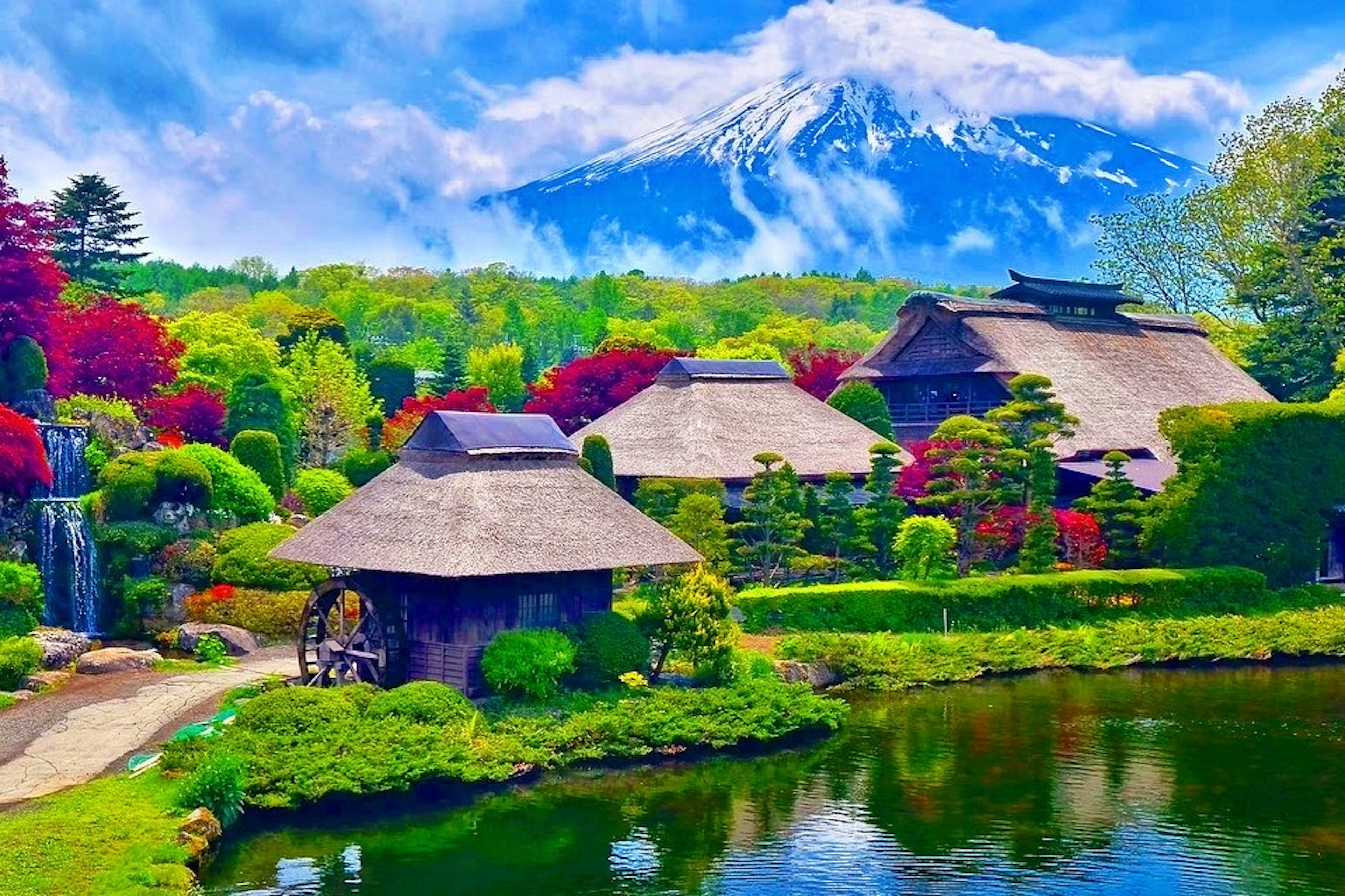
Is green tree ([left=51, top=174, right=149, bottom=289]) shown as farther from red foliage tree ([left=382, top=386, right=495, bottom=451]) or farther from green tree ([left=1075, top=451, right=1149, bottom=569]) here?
green tree ([left=1075, top=451, right=1149, bottom=569])

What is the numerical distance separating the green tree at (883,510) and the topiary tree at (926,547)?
0.56 m

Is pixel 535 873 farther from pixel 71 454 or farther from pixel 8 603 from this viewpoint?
pixel 71 454

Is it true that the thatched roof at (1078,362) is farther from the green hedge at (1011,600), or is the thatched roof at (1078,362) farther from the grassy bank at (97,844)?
the grassy bank at (97,844)

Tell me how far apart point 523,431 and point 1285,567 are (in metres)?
25.3

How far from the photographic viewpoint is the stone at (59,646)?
102 feet

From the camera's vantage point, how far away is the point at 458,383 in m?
71.3

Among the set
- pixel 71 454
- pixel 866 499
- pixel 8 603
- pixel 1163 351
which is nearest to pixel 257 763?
pixel 8 603

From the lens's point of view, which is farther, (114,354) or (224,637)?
(114,354)

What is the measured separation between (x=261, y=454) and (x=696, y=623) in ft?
60.0

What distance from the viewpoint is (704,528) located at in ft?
124

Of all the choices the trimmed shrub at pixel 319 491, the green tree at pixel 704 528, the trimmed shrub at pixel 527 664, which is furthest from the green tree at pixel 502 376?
the trimmed shrub at pixel 527 664

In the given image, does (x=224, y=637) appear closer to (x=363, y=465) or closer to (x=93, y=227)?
(x=363, y=465)

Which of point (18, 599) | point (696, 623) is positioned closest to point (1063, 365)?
point (696, 623)

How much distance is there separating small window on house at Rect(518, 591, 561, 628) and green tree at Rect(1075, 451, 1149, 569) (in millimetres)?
19433
